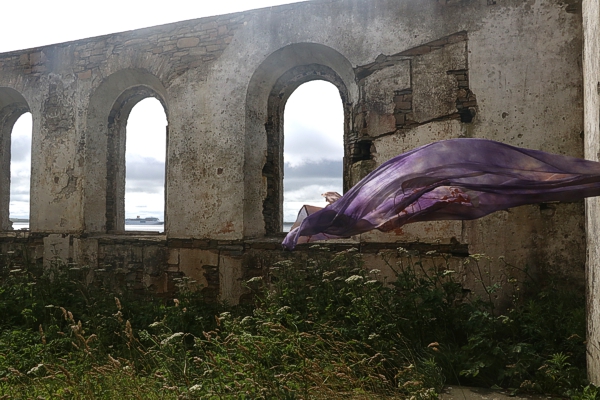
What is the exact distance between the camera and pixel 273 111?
6.72m

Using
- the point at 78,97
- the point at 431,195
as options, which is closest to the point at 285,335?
the point at 431,195

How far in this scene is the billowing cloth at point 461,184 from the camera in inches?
99.0

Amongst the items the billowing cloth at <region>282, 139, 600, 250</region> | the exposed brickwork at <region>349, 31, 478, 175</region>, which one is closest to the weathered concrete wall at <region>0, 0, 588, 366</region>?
the exposed brickwork at <region>349, 31, 478, 175</region>

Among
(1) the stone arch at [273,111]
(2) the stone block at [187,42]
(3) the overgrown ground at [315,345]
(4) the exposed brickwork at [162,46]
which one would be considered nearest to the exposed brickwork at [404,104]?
(1) the stone arch at [273,111]

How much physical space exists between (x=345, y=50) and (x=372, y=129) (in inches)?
42.2

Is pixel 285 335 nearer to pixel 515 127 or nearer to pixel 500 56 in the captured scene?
pixel 515 127

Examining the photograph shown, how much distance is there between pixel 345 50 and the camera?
5.81 m

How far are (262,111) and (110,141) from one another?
283 cm

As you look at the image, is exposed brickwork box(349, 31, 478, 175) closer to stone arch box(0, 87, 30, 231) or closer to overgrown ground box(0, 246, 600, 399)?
overgrown ground box(0, 246, 600, 399)

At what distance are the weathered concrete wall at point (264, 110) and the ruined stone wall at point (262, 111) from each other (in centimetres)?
2

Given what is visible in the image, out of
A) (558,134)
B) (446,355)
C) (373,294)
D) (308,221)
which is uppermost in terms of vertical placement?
(558,134)

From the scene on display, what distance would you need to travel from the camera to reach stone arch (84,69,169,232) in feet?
23.9

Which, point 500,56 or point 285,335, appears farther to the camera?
point 500,56

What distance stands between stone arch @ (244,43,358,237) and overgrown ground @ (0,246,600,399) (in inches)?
40.1
